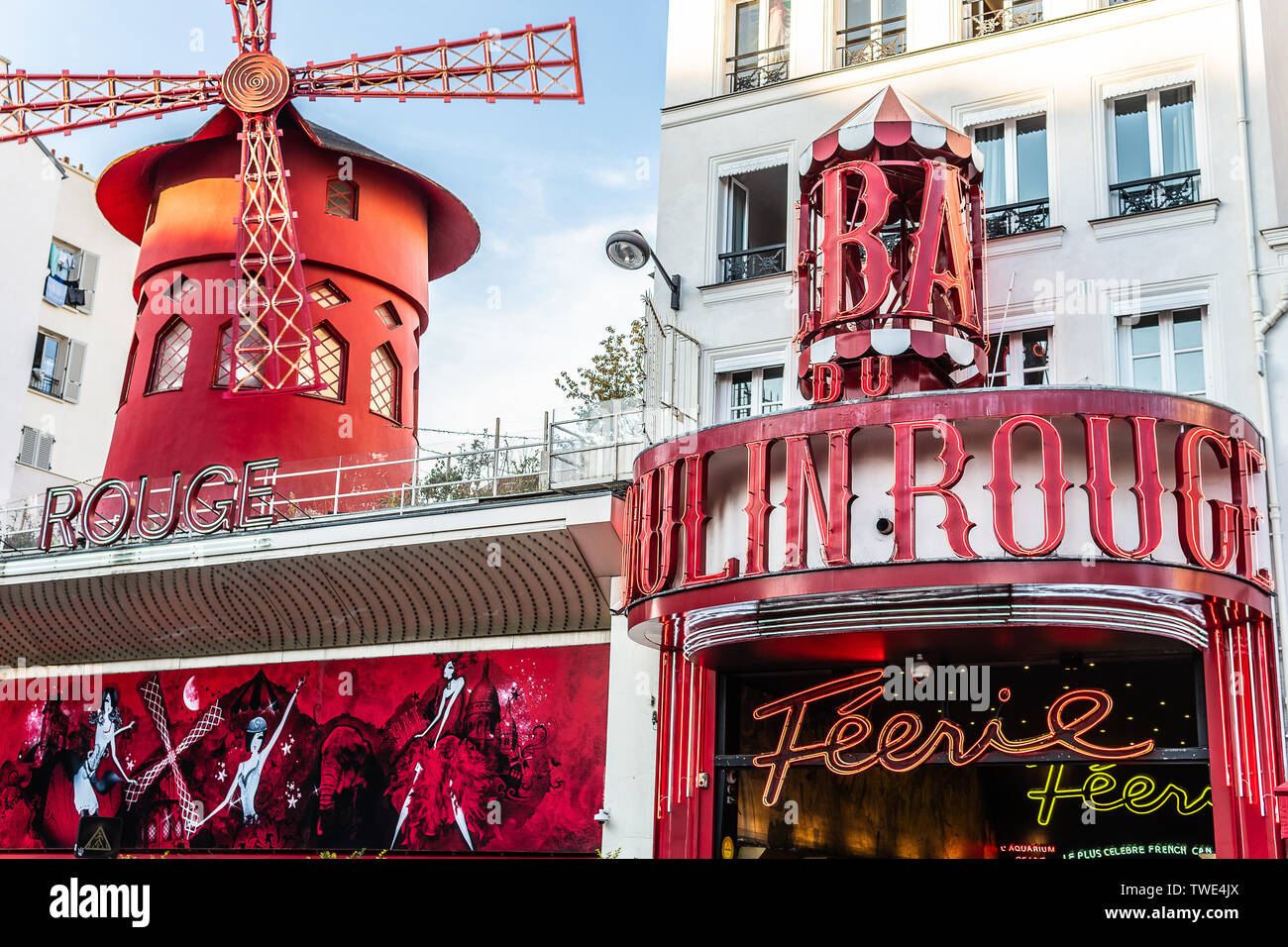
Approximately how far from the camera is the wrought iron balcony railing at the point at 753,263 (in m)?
12.3

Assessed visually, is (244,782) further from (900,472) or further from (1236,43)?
(1236,43)

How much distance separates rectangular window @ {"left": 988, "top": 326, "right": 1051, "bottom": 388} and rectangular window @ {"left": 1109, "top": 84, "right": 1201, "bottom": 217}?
118 cm

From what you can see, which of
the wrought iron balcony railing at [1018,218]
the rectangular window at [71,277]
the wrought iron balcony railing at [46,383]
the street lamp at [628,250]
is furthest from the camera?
the rectangular window at [71,277]

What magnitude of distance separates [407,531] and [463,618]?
41.4 inches

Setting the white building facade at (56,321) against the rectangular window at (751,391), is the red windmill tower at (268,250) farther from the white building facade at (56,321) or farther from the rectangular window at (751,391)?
the rectangular window at (751,391)

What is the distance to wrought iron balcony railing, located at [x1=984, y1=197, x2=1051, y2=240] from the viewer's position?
37.0ft

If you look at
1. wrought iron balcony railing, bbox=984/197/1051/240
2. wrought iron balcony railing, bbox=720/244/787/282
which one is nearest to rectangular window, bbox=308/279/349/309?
wrought iron balcony railing, bbox=720/244/787/282

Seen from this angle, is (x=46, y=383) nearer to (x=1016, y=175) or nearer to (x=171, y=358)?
(x=171, y=358)

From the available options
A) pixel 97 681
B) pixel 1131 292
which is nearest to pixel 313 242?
pixel 97 681

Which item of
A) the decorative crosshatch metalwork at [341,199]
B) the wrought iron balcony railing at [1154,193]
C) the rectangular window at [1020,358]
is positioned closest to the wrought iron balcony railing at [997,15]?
the wrought iron balcony railing at [1154,193]

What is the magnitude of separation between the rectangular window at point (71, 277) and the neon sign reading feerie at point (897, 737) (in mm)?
16784

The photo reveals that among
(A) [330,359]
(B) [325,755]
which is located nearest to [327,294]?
(A) [330,359]

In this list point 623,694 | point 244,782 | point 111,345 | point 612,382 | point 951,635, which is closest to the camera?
point 951,635

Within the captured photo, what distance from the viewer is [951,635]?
966cm
